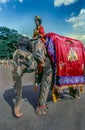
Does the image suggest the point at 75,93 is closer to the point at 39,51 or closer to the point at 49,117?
the point at 49,117

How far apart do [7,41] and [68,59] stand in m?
58.6

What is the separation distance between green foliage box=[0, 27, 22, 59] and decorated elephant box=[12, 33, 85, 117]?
50.6 meters

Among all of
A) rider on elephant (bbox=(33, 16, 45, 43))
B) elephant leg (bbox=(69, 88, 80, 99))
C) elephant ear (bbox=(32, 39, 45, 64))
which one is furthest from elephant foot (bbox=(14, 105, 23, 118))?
elephant leg (bbox=(69, 88, 80, 99))

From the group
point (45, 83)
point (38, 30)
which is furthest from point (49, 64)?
point (38, 30)

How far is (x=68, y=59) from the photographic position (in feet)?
18.2

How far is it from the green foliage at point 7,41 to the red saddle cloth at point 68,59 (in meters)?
50.5

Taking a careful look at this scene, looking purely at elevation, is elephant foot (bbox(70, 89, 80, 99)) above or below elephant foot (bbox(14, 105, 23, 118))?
above

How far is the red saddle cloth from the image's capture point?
5.36m

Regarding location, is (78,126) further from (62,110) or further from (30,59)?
(30,59)

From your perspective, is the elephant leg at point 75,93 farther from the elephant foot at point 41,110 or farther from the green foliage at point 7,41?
the green foliage at point 7,41

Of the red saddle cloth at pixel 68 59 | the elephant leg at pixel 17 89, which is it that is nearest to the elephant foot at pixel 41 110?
the elephant leg at pixel 17 89

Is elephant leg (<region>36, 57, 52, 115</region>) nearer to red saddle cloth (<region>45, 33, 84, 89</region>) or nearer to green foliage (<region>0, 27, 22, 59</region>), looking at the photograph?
red saddle cloth (<region>45, 33, 84, 89</region>)

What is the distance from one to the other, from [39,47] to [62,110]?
1.12 meters

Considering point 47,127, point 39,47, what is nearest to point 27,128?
point 47,127
